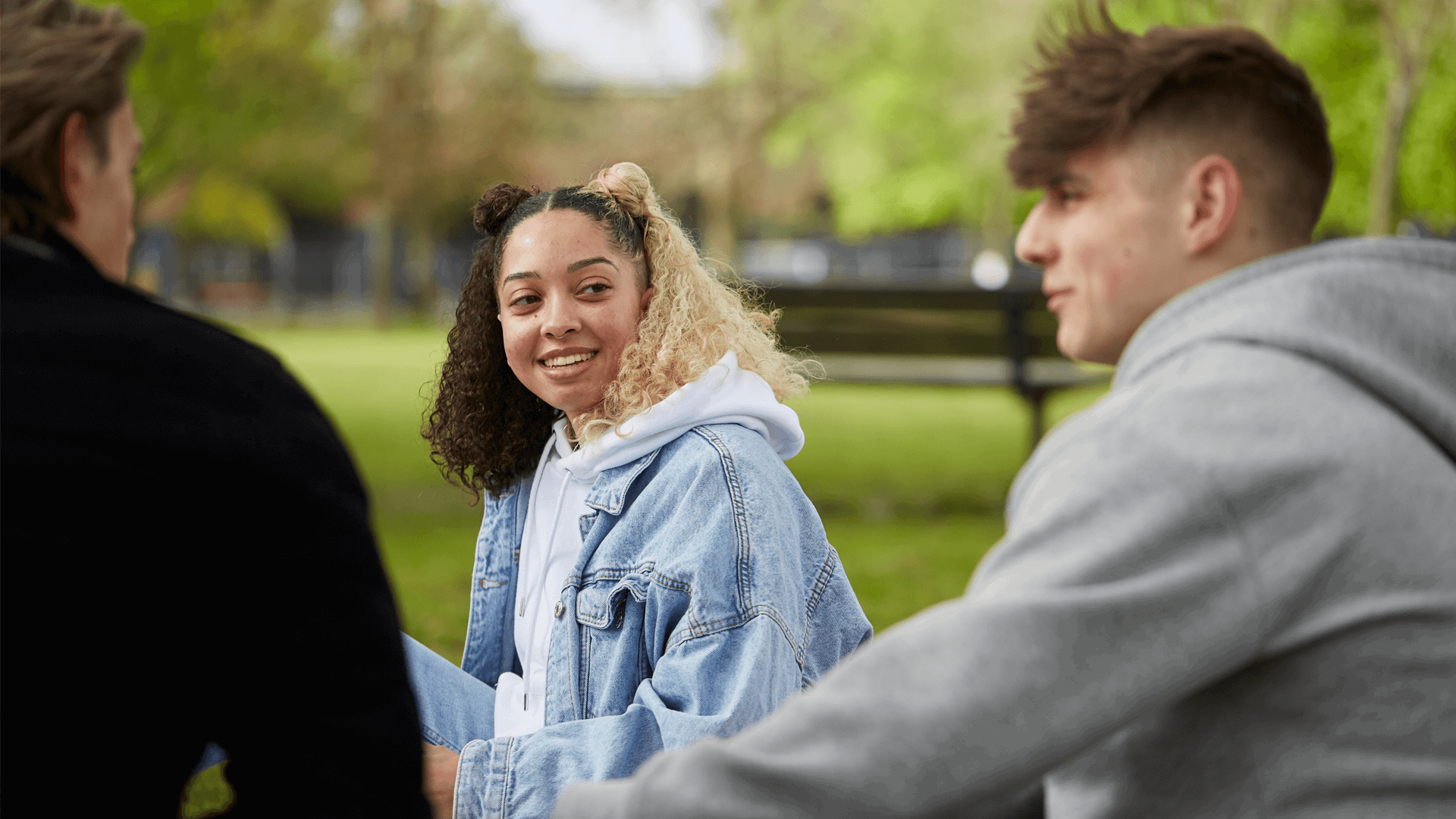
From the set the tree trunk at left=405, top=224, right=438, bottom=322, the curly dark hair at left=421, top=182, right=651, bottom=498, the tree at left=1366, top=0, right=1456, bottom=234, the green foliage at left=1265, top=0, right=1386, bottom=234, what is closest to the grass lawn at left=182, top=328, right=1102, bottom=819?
the curly dark hair at left=421, top=182, right=651, bottom=498

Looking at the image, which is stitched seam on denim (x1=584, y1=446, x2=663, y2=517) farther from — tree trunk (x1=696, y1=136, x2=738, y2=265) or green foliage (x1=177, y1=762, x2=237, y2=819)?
tree trunk (x1=696, y1=136, x2=738, y2=265)

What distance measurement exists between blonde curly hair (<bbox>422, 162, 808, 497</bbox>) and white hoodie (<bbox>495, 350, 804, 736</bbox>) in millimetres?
83

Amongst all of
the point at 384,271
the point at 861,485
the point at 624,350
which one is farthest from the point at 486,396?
the point at 384,271

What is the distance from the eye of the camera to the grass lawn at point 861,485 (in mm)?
5871

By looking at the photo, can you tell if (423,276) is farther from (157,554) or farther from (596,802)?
(596,802)

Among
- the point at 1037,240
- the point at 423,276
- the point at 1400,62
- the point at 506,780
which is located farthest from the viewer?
the point at 423,276

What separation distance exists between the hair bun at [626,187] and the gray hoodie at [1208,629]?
A: 1.53m

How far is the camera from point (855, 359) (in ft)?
27.8

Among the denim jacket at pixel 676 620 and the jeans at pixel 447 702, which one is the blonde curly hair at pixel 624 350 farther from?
the jeans at pixel 447 702

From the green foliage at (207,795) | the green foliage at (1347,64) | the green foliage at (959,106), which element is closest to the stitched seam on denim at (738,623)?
the green foliage at (207,795)

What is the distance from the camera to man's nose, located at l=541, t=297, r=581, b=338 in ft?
8.08

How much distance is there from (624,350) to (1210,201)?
1.32 m

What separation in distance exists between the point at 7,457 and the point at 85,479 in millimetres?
79

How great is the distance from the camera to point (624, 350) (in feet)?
8.09
